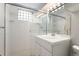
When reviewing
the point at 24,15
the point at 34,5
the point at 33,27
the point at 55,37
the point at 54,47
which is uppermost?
the point at 34,5

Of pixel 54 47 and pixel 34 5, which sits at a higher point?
pixel 34 5

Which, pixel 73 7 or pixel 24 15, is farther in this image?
pixel 24 15

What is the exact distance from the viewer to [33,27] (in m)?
1.34

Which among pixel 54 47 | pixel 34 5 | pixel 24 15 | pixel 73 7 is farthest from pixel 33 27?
pixel 73 7

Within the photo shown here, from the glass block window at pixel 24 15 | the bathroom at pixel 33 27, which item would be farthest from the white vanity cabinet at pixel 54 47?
the glass block window at pixel 24 15

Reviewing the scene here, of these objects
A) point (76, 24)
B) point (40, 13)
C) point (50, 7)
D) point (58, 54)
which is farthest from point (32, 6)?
point (58, 54)

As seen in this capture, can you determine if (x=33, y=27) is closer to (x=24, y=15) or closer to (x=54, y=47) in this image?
(x=24, y=15)

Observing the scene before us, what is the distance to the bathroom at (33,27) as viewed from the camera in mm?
1245

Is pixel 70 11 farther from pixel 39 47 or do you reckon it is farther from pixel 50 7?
pixel 39 47

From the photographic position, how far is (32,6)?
1279 mm

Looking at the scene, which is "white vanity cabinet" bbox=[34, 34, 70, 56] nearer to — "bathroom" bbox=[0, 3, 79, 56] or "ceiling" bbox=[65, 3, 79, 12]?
"bathroom" bbox=[0, 3, 79, 56]

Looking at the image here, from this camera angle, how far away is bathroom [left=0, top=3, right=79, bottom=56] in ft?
4.09

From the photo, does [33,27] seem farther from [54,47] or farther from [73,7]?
[73,7]

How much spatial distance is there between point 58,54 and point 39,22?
532 mm
